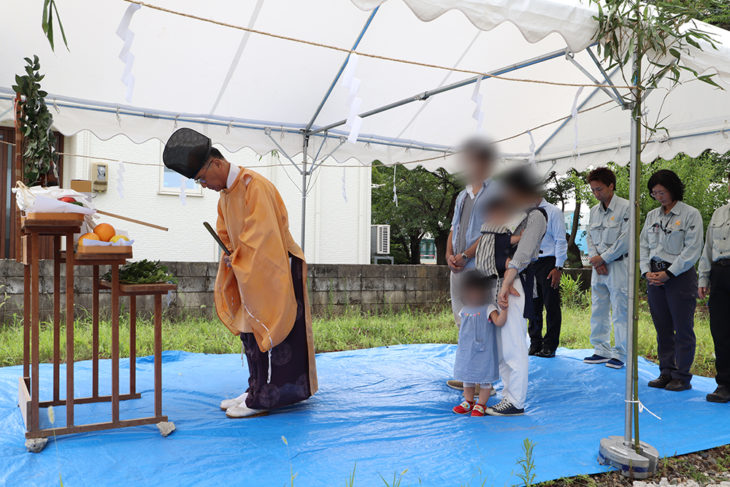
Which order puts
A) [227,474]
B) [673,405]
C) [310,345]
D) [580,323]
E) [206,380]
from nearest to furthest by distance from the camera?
[227,474]
[310,345]
[673,405]
[206,380]
[580,323]

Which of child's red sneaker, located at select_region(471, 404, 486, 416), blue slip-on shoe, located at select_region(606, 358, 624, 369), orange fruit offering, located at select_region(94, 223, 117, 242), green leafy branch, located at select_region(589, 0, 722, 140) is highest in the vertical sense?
green leafy branch, located at select_region(589, 0, 722, 140)

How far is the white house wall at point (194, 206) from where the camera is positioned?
26.8 feet

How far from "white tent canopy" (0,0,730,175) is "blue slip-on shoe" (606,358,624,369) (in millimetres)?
1951

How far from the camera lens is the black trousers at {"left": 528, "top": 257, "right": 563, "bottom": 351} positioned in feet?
17.0

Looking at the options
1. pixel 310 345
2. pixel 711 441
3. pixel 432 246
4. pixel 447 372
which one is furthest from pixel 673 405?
pixel 432 246

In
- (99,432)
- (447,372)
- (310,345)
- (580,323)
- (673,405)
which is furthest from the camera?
(580,323)

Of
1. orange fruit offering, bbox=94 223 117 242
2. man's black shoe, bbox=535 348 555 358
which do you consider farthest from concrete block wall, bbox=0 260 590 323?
orange fruit offering, bbox=94 223 117 242

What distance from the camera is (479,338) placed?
3.26 meters

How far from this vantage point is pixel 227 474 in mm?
2379

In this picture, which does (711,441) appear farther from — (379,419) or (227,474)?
(227,474)

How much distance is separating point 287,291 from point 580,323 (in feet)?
18.2

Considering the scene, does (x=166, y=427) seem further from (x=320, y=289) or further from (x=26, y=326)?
(x=320, y=289)

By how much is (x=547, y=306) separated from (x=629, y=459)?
2.76 meters

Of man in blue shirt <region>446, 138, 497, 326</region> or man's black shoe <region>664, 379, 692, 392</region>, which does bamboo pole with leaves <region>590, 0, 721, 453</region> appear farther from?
man's black shoe <region>664, 379, 692, 392</region>
